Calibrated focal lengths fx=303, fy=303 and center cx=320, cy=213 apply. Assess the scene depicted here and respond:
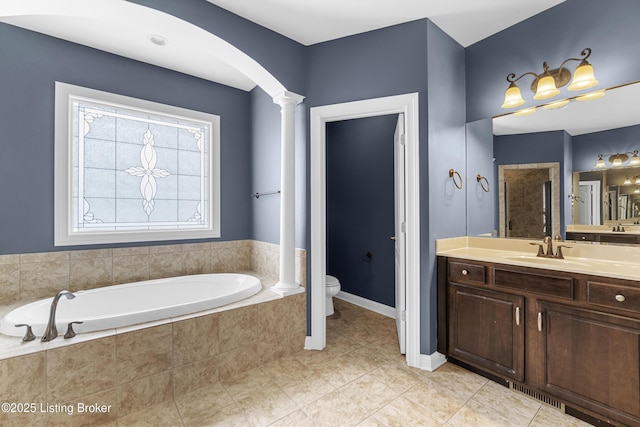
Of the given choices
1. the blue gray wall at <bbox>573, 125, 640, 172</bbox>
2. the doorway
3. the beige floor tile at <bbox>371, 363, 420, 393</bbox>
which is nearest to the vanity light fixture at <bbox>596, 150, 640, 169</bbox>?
the blue gray wall at <bbox>573, 125, 640, 172</bbox>

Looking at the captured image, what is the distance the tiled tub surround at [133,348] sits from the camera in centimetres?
153

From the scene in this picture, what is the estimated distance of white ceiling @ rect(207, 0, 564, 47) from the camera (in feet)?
6.74

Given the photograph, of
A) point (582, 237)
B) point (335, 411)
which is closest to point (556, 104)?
point (582, 237)

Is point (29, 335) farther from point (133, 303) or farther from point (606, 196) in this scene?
point (606, 196)

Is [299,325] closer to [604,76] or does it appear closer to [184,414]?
[184,414]

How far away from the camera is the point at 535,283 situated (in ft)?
5.94

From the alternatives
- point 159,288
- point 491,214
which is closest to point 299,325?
point 159,288

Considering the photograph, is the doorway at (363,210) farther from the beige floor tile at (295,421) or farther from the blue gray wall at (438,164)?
the beige floor tile at (295,421)

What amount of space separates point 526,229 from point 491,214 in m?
0.27

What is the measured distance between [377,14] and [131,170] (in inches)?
98.8

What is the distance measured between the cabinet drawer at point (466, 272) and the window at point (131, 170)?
93.1 inches

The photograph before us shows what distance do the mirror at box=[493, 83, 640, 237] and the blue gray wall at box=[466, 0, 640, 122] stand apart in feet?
0.40

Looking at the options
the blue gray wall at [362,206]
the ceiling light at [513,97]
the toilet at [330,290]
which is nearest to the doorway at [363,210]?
the blue gray wall at [362,206]

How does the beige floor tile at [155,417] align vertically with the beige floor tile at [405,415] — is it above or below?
above
